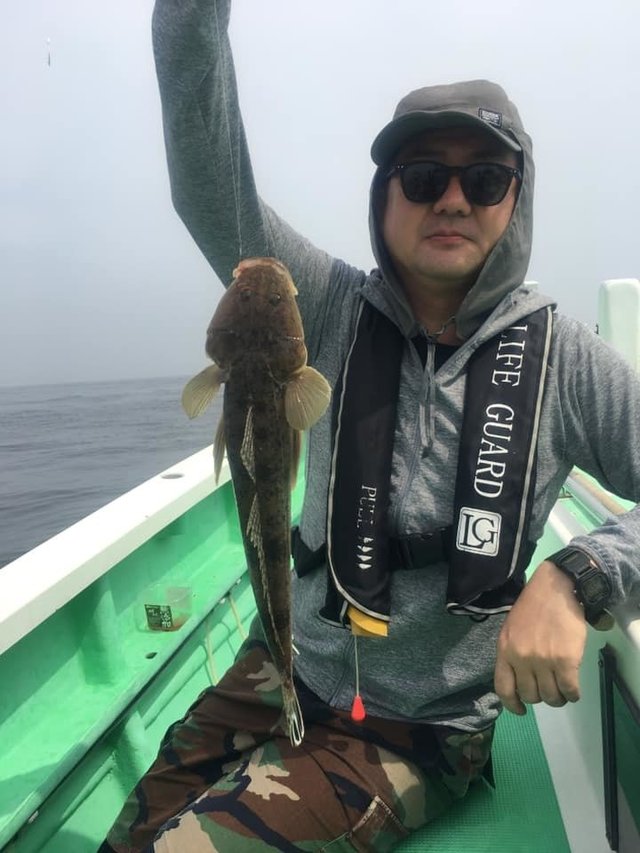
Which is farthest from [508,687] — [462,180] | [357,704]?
[462,180]

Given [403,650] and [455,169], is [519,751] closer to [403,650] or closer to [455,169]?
[403,650]

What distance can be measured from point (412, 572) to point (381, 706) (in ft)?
1.82

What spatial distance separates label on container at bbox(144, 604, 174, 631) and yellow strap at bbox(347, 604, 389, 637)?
1.95 meters

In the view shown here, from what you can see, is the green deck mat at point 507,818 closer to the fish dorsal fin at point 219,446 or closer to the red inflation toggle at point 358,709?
the red inflation toggle at point 358,709

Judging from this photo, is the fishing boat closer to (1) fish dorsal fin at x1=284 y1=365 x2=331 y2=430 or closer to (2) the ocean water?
(1) fish dorsal fin at x1=284 y1=365 x2=331 y2=430

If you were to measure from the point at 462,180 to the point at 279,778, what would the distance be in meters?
2.36

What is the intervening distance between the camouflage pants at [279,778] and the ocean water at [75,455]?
5.62 metres

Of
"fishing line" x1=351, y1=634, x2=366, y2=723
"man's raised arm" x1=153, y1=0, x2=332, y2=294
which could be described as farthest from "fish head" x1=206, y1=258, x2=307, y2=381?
"fishing line" x1=351, y1=634, x2=366, y2=723

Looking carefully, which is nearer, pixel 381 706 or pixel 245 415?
pixel 245 415

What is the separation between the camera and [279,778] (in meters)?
2.49

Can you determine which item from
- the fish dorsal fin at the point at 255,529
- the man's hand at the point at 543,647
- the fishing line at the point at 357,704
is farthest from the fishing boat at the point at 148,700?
the fish dorsal fin at the point at 255,529

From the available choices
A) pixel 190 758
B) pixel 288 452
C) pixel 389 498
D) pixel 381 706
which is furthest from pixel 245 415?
pixel 190 758

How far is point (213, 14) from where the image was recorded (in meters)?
2.21

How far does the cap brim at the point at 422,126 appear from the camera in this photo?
2.49 m
